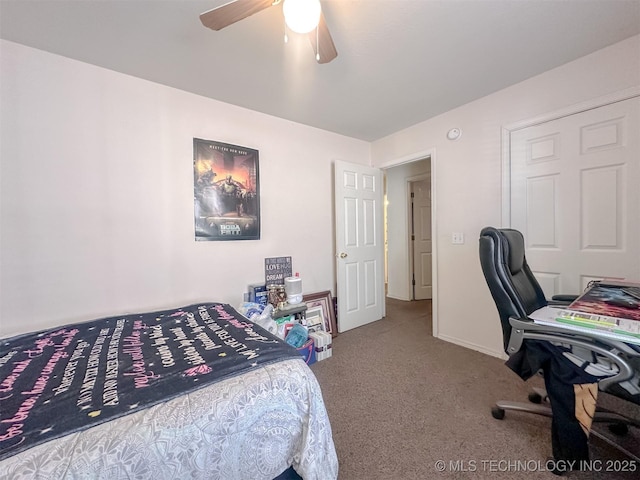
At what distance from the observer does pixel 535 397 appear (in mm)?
1691

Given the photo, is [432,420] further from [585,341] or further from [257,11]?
[257,11]

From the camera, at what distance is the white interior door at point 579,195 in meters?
1.74

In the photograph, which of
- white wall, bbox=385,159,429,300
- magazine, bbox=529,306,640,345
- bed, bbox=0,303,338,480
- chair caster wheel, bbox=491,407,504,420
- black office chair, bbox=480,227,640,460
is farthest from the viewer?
white wall, bbox=385,159,429,300

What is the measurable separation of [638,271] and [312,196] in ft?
8.81

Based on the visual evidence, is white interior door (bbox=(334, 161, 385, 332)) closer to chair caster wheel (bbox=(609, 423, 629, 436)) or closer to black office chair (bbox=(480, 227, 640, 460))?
black office chair (bbox=(480, 227, 640, 460))

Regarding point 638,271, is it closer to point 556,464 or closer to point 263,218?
point 556,464

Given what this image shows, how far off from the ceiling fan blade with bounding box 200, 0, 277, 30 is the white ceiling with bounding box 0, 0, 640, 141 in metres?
0.33

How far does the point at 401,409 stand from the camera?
1699 millimetres

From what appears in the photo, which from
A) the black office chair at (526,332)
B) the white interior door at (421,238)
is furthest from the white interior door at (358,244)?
the black office chair at (526,332)

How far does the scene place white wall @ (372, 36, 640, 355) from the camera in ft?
6.30

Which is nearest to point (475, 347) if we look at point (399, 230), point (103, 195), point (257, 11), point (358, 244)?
point (358, 244)

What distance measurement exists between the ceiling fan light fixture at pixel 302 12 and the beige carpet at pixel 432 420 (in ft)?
6.93

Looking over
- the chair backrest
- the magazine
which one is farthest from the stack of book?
the chair backrest

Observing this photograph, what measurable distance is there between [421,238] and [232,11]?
13.5ft
